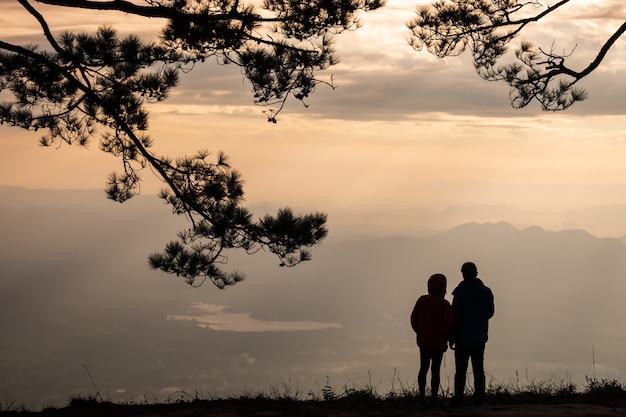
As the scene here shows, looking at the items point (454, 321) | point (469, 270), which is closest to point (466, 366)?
point (454, 321)

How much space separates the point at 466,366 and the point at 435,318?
0.78 metres

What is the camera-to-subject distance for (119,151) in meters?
14.0

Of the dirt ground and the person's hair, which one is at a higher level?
the person's hair

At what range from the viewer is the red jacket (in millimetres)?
9656

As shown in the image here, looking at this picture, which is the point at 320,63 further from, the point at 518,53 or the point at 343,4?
the point at 518,53

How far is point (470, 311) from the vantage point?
31.9ft

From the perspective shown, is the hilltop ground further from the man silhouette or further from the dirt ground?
the man silhouette

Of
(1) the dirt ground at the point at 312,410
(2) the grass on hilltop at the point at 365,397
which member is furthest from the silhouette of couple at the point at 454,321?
(2) the grass on hilltop at the point at 365,397

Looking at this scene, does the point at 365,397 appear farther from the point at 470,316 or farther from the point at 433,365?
the point at 470,316

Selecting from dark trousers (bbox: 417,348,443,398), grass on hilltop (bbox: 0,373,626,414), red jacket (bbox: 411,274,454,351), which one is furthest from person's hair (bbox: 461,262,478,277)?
grass on hilltop (bbox: 0,373,626,414)

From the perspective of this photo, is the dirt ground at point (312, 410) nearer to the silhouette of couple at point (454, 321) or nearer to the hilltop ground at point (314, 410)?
the hilltop ground at point (314, 410)

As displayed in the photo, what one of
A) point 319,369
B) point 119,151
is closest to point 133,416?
point 119,151

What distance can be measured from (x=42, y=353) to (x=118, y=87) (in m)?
175

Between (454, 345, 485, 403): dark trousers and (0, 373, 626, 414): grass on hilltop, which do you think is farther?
(0, 373, 626, 414): grass on hilltop
